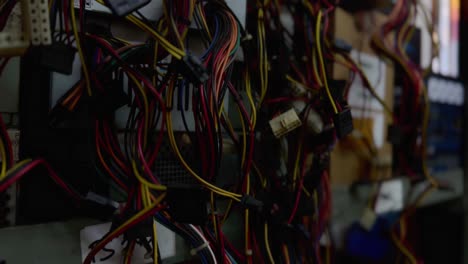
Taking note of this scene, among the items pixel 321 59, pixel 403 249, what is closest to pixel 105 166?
pixel 321 59

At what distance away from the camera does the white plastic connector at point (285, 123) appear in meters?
0.65

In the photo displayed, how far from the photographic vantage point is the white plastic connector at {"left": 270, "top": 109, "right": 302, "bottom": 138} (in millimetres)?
651

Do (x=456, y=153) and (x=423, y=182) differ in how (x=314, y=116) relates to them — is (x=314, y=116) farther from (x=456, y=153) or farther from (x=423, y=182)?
(x=456, y=153)

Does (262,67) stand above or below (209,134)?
above

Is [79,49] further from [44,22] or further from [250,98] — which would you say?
[250,98]

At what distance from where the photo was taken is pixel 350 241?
1055mm

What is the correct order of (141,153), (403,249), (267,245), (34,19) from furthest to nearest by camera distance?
(403,249) → (267,245) → (141,153) → (34,19)

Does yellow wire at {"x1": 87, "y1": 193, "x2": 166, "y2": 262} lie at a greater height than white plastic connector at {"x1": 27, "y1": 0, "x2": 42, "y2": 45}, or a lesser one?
lesser

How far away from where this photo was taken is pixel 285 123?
2.14 feet

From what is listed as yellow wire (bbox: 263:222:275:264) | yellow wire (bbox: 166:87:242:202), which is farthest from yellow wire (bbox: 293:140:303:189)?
yellow wire (bbox: 166:87:242:202)

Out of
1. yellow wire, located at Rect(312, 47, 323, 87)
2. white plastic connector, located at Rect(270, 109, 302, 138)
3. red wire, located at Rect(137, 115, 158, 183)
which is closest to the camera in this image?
red wire, located at Rect(137, 115, 158, 183)

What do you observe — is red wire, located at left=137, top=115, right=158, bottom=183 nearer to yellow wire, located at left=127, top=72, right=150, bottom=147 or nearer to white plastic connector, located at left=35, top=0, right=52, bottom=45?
yellow wire, located at left=127, top=72, right=150, bottom=147

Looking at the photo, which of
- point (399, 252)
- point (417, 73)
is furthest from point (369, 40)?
point (399, 252)

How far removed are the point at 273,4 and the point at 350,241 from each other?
0.68m
